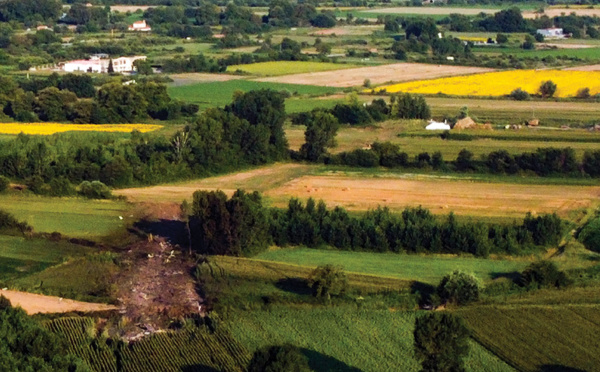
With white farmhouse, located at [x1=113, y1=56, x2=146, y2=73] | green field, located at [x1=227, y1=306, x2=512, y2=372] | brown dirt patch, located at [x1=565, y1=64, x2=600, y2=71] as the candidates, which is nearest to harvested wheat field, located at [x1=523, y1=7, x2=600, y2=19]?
brown dirt patch, located at [x1=565, y1=64, x2=600, y2=71]

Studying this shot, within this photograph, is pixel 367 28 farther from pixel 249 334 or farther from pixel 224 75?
pixel 249 334

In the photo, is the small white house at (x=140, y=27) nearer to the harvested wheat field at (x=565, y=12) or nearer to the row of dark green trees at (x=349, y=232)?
the harvested wheat field at (x=565, y=12)

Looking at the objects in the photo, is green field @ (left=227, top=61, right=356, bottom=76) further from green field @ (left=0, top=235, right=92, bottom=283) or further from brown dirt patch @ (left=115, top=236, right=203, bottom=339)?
brown dirt patch @ (left=115, top=236, right=203, bottom=339)

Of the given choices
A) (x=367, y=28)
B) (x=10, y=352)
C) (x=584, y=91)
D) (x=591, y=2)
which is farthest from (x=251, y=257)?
(x=591, y=2)

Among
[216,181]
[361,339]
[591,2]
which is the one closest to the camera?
[361,339]

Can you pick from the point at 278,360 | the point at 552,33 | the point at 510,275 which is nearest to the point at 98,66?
the point at 552,33

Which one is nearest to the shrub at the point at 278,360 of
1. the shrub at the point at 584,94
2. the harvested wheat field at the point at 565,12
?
the shrub at the point at 584,94
